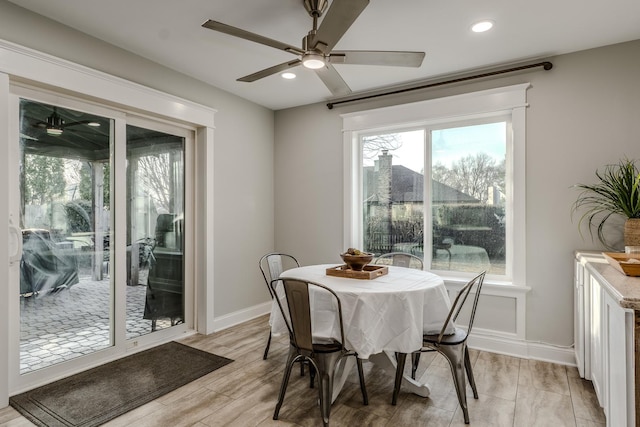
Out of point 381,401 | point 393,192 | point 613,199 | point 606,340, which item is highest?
point 393,192

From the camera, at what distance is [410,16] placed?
8.09 ft

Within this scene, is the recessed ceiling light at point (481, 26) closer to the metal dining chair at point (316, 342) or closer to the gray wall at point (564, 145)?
the gray wall at point (564, 145)

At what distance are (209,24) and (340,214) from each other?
262cm

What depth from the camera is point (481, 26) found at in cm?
260

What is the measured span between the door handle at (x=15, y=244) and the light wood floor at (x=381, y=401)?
958mm

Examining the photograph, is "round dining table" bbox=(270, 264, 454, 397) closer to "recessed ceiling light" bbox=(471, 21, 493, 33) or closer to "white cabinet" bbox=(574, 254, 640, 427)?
"white cabinet" bbox=(574, 254, 640, 427)

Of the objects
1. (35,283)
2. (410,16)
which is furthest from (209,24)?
(35,283)

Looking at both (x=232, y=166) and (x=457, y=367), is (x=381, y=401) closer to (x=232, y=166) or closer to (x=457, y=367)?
(x=457, y=367)

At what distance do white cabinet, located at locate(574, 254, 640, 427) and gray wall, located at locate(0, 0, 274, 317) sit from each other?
325 centimetres

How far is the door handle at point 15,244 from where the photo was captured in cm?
241

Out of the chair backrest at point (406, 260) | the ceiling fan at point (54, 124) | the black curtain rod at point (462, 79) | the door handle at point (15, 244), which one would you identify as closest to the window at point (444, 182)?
the black curtain rod at point (462, 79)

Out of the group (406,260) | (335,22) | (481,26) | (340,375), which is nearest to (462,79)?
(481,26)

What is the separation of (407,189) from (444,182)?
399 millimetres

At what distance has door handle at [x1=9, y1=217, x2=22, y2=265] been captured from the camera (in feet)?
7.92
